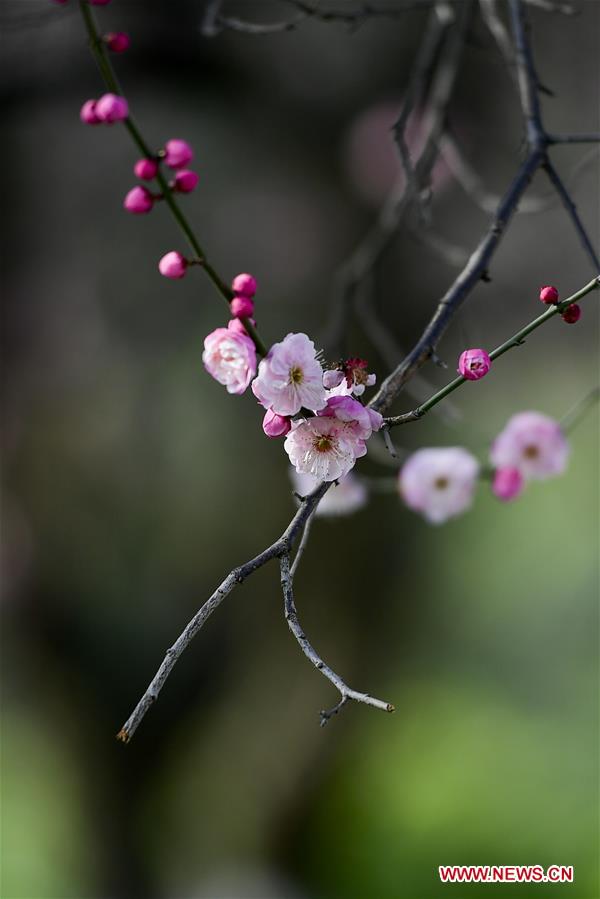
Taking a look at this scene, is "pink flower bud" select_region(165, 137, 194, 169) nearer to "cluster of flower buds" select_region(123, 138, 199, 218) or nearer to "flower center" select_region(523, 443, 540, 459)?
"cluster of flower buds" select_region(123, 138, 199, 218)

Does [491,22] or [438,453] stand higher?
[491,22]

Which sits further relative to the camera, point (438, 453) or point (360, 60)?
point (360, 60)

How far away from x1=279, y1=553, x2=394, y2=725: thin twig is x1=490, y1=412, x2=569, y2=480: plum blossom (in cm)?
73

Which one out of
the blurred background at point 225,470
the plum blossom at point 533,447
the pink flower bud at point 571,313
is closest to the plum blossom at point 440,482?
the plum blossom at point 533,447

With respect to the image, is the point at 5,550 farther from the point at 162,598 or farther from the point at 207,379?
the point at 207,379

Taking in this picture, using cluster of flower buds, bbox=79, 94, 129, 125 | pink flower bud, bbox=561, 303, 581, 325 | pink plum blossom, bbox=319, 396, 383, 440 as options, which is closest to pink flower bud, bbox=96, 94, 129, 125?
cluster of flower buds, bbox=79, 94, 129, 125

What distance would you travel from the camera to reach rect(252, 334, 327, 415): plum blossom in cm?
54

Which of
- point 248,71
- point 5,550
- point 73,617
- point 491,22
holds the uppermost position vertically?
point 248,71

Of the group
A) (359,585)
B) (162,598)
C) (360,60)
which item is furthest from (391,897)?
(360,60)

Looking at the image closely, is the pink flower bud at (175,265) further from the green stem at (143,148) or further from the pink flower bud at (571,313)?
the pink flower bud at (571,313)

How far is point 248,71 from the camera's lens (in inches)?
91.4

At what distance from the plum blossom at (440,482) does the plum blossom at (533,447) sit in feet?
0.28

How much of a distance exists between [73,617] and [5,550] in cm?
34

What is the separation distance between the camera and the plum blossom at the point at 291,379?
542mm
